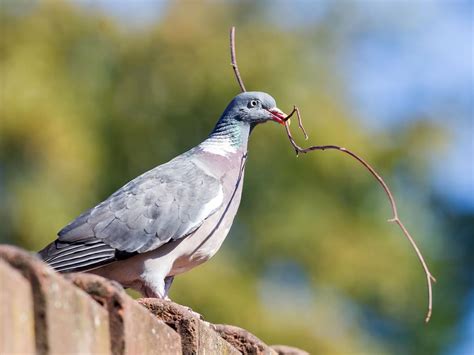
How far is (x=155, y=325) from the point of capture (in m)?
3.47

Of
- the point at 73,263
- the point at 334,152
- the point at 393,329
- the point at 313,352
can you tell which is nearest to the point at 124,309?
the point at 73,263

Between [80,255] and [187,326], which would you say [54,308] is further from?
[80,255]

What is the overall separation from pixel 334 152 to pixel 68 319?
13.0 m

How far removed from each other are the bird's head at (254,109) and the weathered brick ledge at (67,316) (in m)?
2.84

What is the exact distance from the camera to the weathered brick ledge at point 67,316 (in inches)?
108

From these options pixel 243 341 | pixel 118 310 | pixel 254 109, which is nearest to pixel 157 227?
pixel 254 109

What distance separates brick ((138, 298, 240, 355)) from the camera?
3723 millimetres

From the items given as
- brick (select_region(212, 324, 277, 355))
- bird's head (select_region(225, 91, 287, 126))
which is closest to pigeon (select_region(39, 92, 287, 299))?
bird's head (select_region(225, 91, 287, 126))

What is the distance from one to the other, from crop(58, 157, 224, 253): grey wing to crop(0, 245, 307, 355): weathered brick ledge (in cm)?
194

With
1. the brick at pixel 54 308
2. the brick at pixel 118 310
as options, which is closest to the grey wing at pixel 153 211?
the brick at pixel 118 310

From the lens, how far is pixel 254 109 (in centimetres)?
642

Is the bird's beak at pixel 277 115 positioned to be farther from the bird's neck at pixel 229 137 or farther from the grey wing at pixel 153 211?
the grey wing at pixel 153 211

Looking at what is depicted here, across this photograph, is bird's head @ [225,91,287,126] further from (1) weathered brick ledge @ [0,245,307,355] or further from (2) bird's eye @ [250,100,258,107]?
(1) weathered brick ledge @ [0,245,307,355]

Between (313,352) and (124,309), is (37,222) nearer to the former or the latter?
(313,352)
